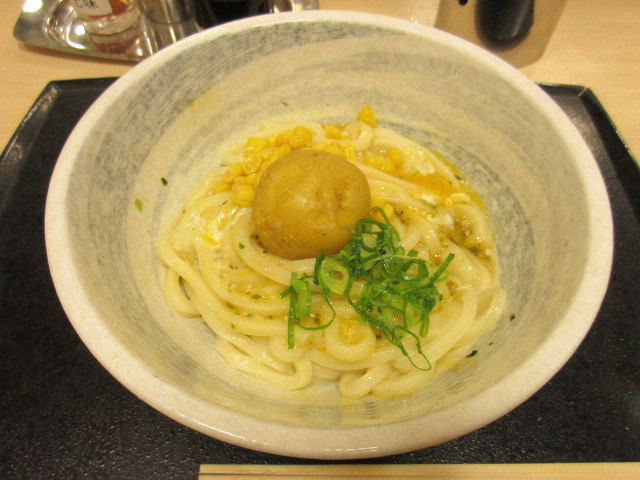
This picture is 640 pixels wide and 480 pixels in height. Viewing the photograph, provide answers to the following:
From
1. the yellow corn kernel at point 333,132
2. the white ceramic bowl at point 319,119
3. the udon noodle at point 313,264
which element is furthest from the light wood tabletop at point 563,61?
the yellow corn kernel at point 333,132

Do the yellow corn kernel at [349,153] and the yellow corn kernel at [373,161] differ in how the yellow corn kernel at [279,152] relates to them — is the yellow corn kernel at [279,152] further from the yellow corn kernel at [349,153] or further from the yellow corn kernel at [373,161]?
the yellow corn kernel at [373,161]

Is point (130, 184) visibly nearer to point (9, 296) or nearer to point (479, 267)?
point (9, 296)

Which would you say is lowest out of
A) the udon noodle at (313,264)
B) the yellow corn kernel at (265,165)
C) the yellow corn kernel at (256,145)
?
the udon noodle at (313,264)

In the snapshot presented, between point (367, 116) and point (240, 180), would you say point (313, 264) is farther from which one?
point (367, 116)

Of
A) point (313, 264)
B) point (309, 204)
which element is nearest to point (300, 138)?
point (309, 204)

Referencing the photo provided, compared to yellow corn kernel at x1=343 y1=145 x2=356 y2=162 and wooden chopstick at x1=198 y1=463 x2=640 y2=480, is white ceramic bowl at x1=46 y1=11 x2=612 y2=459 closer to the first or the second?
wooden chopstick at x1=198 y1=463 x2=640 y2=480
